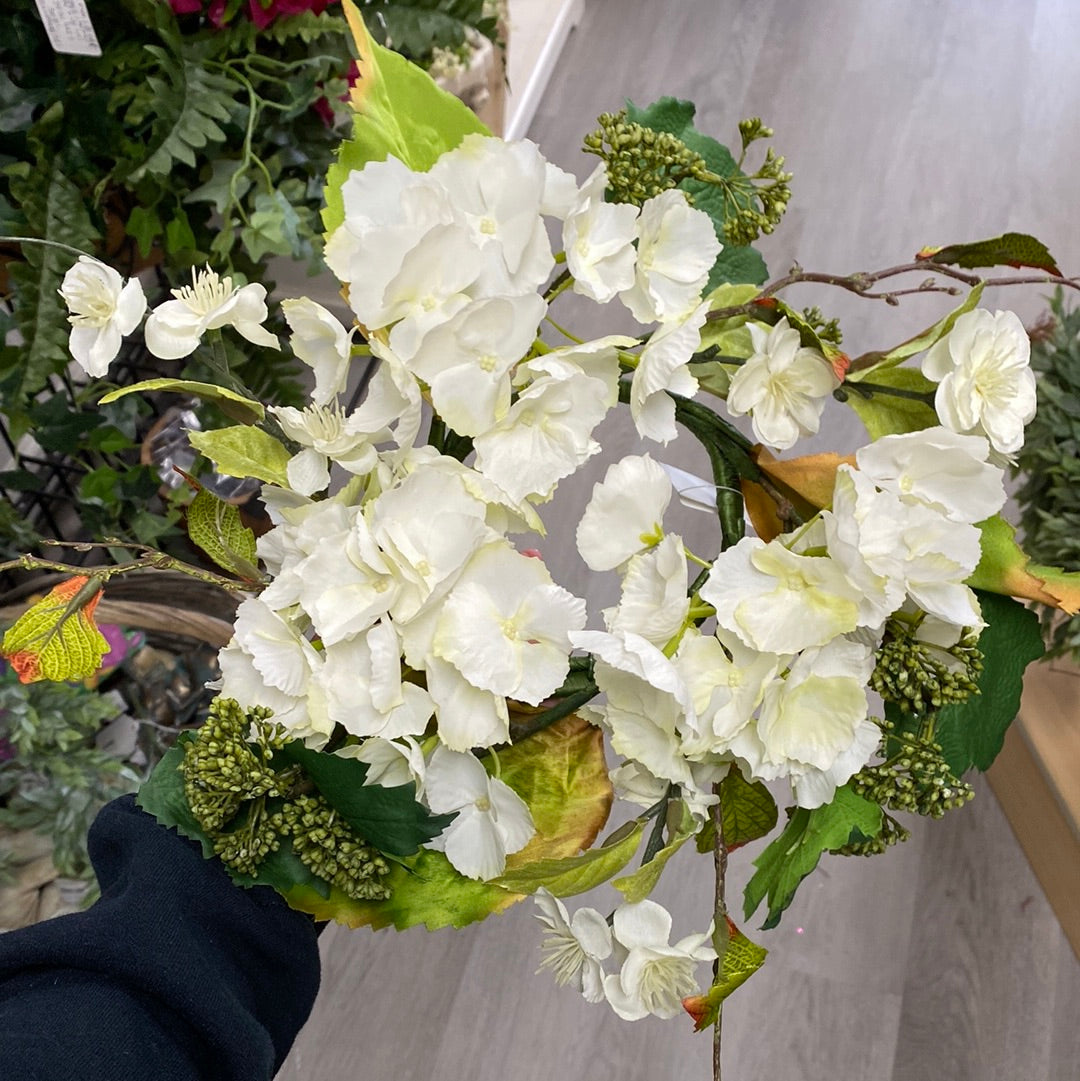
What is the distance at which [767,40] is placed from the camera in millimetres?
2354

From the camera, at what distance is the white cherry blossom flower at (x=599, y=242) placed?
0.39m

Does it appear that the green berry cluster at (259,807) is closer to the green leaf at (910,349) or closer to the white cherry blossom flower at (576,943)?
the white cherry blossom flower at (576,943)

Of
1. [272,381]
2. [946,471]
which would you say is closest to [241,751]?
[946,471]

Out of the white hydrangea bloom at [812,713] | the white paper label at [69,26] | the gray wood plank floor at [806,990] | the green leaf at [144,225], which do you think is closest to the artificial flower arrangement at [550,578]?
the white hydrangea bloom at [812,713]

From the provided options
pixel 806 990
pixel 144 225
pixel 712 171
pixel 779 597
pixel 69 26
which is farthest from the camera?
Result: pixel 806 990

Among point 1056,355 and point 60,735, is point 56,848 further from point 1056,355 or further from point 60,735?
point 1056,355

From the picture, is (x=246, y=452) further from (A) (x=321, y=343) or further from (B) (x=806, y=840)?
(B) (x=806, y=840)

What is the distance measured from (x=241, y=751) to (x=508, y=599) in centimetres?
12

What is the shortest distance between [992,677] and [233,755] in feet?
1.11

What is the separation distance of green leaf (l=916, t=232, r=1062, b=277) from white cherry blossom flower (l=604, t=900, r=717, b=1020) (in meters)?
0.30

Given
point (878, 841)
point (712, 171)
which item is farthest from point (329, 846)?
point (712, 171)

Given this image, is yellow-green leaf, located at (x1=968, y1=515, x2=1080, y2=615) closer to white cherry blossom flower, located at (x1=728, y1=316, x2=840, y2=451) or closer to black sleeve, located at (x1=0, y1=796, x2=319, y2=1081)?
white cherry blossom flower, located at (x1=728, y1=316, x2=840, y2=451)

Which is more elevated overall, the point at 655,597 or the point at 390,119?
the point at 390,119

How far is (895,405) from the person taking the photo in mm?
439
